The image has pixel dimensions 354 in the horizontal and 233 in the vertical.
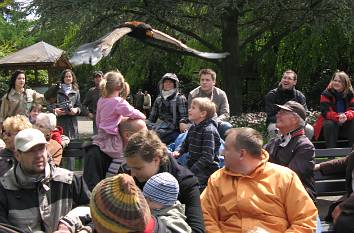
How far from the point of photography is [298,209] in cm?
369

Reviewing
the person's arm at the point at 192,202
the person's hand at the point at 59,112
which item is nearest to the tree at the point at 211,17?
the person's hand at the point at 59,112

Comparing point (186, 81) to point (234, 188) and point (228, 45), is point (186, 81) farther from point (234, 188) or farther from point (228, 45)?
point (234, 188)

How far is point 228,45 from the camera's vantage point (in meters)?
19.1

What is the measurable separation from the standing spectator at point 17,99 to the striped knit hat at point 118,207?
20.5 feet

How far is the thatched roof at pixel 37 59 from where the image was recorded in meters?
21.9

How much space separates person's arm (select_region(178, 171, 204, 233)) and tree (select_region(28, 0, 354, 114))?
1243cm

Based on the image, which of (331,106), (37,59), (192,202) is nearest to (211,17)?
(37,59)

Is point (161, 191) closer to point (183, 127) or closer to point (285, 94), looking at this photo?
point (183, 127)

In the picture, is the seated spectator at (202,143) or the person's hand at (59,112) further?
the person's hand at (59,112)

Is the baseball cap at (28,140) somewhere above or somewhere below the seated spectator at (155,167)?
above

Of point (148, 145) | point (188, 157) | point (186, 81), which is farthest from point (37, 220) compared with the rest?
point (186, 81)

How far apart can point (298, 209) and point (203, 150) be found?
166 cm

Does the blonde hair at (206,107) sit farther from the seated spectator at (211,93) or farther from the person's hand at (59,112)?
the person's hand at (59,112)

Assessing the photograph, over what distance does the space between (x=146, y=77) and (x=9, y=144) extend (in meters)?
23.9
